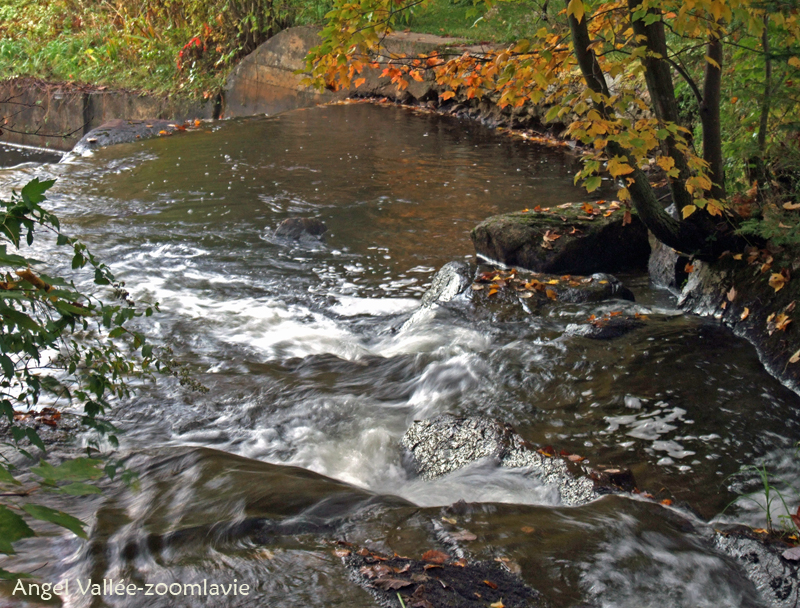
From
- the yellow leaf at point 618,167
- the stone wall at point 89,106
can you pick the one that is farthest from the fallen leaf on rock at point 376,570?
the stone wall at point 89,106

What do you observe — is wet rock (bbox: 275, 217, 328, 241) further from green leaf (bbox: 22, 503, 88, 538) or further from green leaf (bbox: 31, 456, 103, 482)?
green leaf (bbox: 22, 503, 88, 538)

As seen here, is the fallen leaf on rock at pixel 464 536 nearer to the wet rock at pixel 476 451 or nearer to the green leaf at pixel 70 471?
the wet rock at pixel 476 451

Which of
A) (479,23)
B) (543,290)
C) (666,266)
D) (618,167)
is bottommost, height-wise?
(543,290)

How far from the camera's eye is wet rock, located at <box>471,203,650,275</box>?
247 inches

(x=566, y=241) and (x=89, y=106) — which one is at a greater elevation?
(x=89, y=106)

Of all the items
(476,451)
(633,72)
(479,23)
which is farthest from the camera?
(479,23)

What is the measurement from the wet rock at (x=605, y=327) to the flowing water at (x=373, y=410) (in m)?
0.09

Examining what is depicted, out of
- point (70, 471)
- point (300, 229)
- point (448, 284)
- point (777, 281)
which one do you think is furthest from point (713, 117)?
point (70, 471)

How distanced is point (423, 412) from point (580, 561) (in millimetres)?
1869

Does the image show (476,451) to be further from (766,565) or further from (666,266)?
(666,266)

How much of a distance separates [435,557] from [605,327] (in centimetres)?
293

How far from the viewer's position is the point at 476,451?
3.69 meters

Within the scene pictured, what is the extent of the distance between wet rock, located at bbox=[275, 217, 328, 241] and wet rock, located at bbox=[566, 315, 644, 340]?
3417 millimetres

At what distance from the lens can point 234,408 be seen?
14.3ft
